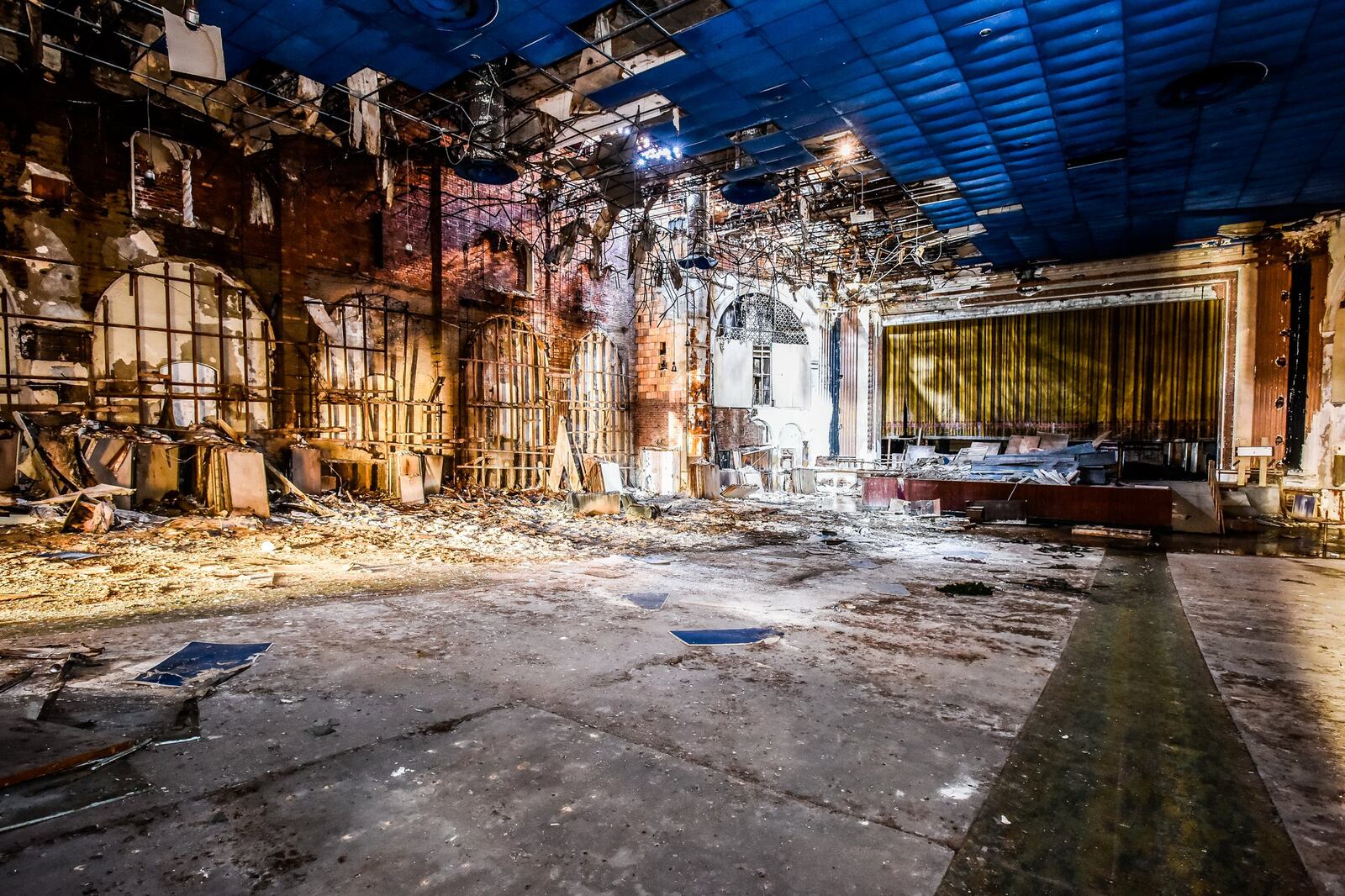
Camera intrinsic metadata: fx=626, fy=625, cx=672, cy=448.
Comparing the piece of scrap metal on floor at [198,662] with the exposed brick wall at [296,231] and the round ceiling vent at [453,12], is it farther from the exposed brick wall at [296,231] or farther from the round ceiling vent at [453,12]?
the exposed brick wall at [296,231]

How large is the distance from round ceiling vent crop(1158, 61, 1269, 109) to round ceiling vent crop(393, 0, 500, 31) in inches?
274

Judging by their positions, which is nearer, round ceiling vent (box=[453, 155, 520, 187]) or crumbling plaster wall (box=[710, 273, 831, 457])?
round ceiling vent (box=[453, 155, 520, 187])

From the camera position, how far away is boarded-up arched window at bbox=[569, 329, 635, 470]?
12773mm

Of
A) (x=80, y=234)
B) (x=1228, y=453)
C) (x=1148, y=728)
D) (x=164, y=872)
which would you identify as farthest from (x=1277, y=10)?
(x=80, y=234)

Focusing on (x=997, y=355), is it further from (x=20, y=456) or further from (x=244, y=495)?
(x=20, y=456)

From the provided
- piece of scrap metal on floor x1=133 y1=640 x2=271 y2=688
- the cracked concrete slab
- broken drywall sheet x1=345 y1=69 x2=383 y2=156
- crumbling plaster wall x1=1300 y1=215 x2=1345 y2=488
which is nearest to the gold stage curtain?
crumbling plaster wall x1=1300 y1=215 x2=1345 y2=488

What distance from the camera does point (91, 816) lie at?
1.76m

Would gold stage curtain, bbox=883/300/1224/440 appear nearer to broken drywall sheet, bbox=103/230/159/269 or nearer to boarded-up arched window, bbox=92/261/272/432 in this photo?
boarded-up arched window, bbox=92/261/272/432

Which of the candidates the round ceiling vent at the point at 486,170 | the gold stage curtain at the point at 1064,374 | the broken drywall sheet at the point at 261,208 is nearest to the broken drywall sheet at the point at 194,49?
the round ceiling vent at the point at 486,170

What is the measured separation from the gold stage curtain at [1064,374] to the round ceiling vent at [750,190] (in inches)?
409

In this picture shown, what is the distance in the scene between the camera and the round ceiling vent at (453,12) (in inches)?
206

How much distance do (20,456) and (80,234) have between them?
260 cm

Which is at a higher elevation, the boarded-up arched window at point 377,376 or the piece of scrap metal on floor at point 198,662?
the boarded-up arched window at point 377,376

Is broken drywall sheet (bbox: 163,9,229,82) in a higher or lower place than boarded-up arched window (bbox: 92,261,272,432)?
higher
